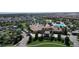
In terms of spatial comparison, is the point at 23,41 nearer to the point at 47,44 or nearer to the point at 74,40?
the point at 47,44

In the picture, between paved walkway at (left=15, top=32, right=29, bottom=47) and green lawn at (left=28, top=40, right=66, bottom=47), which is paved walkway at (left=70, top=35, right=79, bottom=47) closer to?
green lawn at (left=28, top=40, right=66, bottom=47)

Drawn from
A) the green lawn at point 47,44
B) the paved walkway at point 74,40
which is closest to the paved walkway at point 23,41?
the green lawn at point 47,44

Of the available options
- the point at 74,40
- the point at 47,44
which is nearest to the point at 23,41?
the point at 47,44

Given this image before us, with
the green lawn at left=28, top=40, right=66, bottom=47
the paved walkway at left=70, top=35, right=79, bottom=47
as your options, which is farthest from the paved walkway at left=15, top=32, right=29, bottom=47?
the paved walkway at left=70, top=35, right=79, bottom=47

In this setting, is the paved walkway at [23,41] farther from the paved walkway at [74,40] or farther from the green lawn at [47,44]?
the paved walkway at [74,40]
